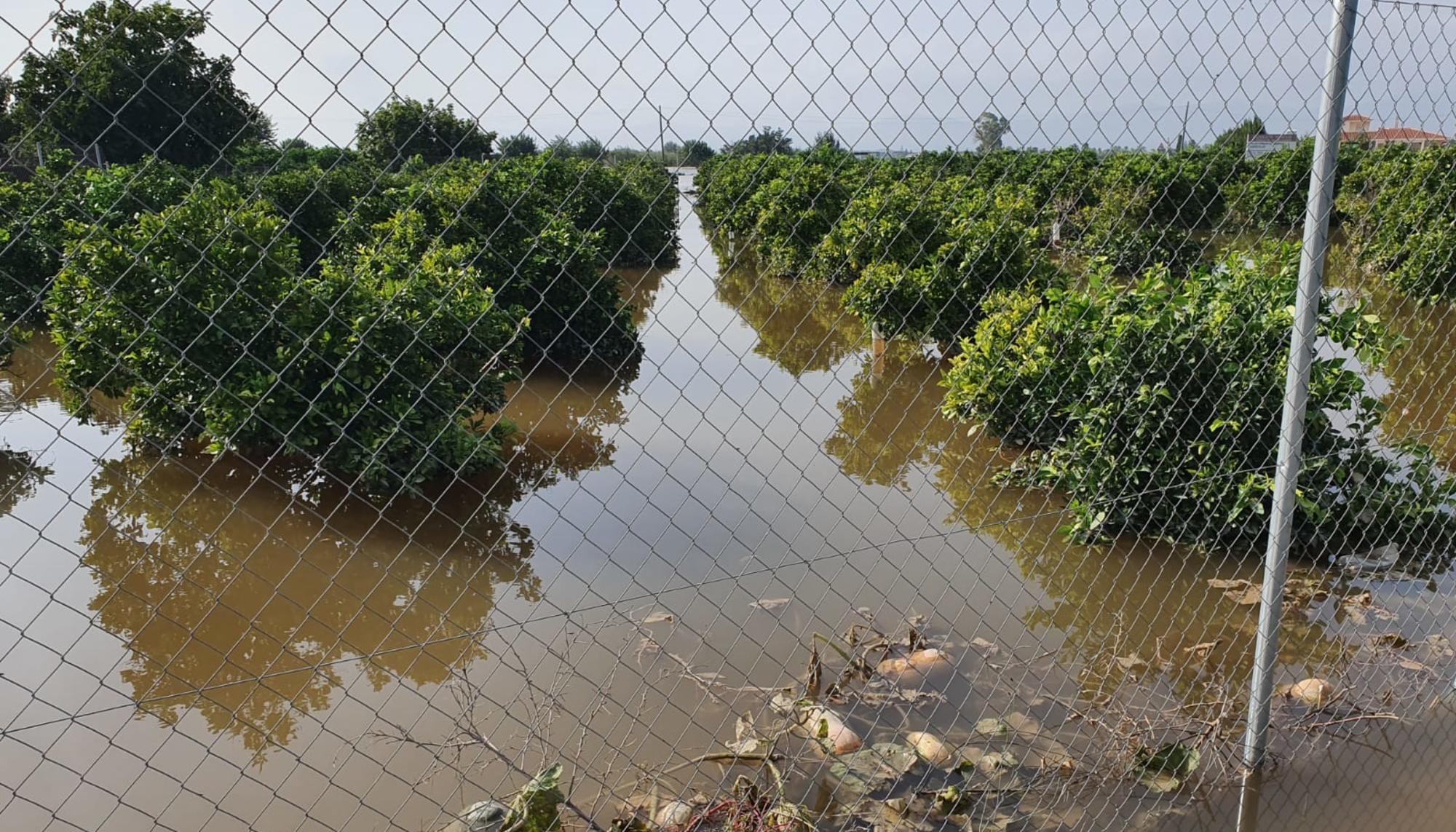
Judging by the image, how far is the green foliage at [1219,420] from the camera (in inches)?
166

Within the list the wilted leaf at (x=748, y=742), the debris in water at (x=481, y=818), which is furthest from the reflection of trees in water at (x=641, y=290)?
the debris in water at (x=481, y=818)

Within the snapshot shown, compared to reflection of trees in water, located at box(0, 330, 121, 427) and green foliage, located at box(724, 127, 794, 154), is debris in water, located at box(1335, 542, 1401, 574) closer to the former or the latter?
green foliage, located at box(724, 127, 794, 154)

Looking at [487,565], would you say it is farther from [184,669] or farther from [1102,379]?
[1102,379]

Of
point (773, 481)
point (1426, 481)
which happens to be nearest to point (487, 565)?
point (773, 481)

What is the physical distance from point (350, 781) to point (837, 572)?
2312 mm

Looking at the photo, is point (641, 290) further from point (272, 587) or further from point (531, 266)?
point (272, 587)

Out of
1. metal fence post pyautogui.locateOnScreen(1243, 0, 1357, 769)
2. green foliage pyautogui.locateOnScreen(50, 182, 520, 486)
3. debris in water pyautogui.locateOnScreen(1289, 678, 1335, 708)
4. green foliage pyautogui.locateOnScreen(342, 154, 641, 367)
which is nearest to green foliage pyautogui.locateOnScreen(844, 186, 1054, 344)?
green foliage pyautogui.locateOnScreen(342, 154, 641, 367)

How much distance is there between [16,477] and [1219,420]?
6.86 metres

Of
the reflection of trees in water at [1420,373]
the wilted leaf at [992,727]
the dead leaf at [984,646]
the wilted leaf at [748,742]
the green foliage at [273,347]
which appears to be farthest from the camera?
the reflection of trees in water at [1420,373]

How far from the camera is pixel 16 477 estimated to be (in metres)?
Result: 6.40

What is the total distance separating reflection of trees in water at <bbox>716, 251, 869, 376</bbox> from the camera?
9.76m

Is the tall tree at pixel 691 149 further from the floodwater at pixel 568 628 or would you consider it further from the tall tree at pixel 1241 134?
the tall tree at pixel 1241 134

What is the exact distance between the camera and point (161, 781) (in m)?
3.45

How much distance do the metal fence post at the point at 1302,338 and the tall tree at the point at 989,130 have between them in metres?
0.69
